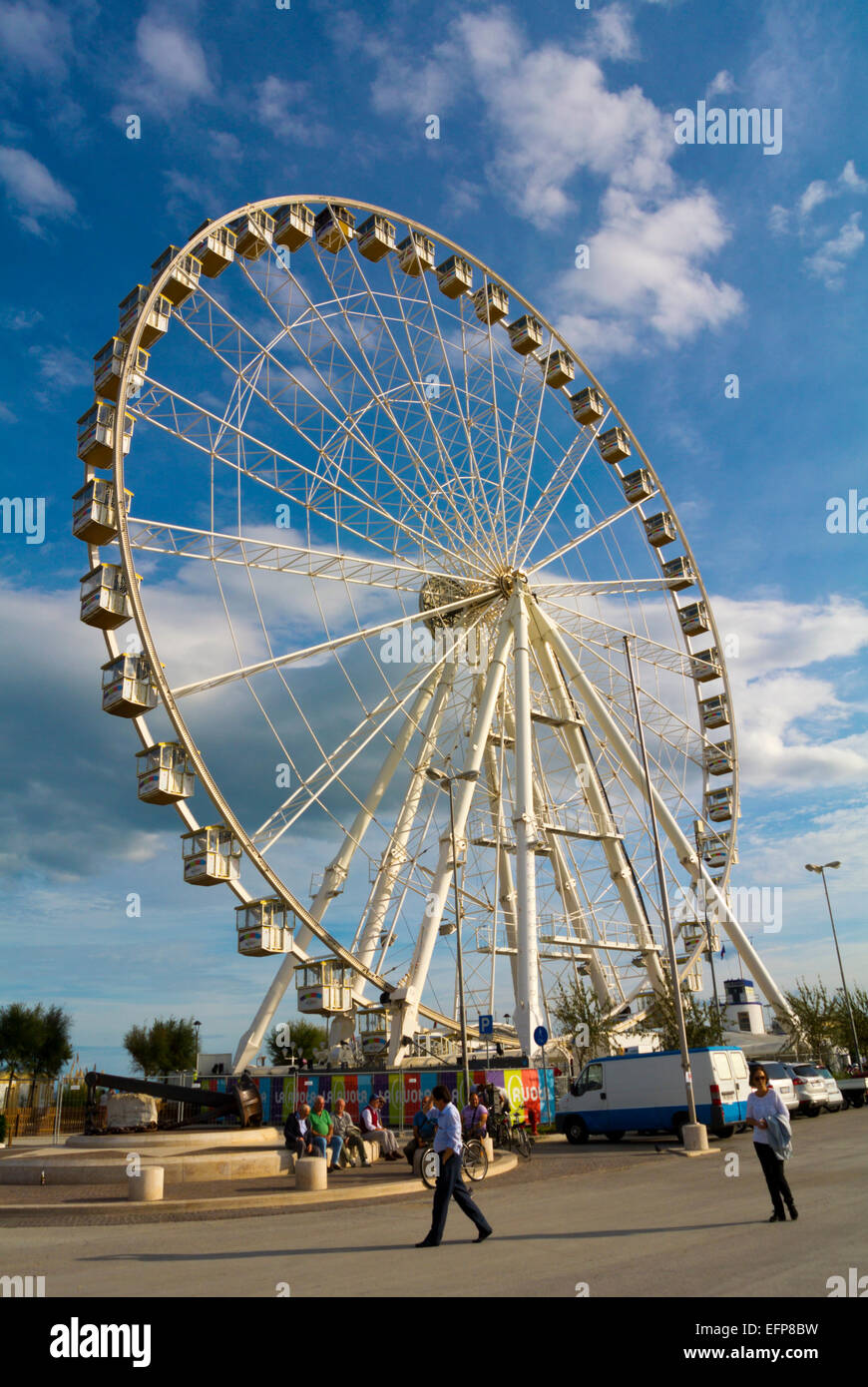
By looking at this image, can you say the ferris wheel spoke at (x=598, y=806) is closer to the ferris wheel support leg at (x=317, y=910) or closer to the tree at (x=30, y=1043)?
the ferris wheel support leg at (x=317, y=910)

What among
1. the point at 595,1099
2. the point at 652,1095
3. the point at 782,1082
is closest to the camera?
the point at 652,1095

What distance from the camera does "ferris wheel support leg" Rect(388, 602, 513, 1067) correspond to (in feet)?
94.8

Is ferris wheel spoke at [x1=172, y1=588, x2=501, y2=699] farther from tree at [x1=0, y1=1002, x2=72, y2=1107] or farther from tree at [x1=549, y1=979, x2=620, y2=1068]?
tree at [x1=0, y1=1002, x2=72, y2=1107]

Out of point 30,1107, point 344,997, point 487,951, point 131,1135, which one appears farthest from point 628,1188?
point 30,1107

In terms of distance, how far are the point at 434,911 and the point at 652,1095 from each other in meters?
7.59

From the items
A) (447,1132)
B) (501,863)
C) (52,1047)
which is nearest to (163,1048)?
(52,1047)

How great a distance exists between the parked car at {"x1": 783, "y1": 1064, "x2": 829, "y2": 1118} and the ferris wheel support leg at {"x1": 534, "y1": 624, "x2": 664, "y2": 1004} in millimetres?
5679

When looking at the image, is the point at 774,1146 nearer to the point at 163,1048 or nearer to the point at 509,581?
the point at 509,581

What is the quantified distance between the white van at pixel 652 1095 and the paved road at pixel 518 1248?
790cm

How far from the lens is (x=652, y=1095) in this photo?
2502 centimetres

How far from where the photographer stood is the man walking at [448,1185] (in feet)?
32.5

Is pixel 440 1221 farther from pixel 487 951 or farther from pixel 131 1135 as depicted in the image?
pixel 487 951

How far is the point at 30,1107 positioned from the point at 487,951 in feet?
71.7
